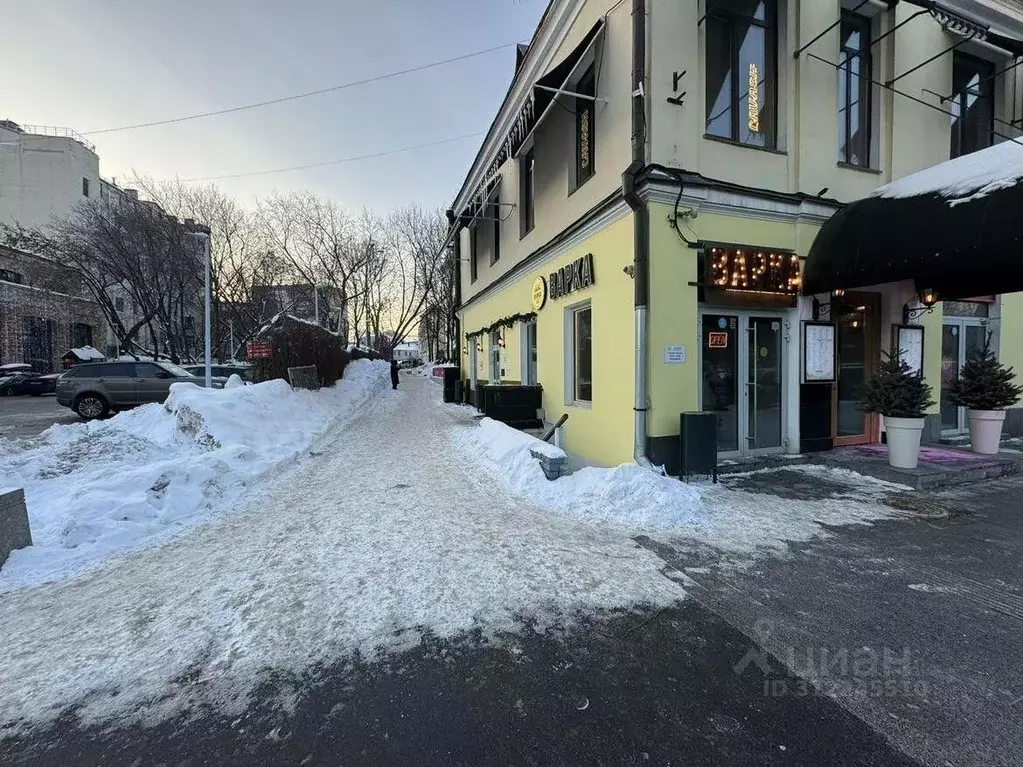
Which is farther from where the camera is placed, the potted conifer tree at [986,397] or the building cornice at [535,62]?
the building cornice at [535,62]

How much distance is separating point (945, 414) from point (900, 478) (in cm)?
454

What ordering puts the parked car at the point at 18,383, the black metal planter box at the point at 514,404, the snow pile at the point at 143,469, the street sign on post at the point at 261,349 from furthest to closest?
the parked car at the point at 18,383
the street sign on post at the point at 261,349
the black metal planter box at the point at 514,404
the snow pile at the point at 143,469

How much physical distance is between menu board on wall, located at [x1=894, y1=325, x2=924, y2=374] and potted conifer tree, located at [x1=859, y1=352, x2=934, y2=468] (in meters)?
1.73

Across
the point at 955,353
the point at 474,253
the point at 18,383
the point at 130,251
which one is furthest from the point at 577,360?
the point at 18,383

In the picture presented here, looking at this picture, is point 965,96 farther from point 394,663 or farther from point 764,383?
point 394,663

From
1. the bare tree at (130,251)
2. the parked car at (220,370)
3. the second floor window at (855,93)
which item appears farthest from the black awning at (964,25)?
the bare tree at (130,251)

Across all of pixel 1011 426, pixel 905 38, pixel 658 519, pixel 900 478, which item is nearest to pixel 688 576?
pixel 658 519

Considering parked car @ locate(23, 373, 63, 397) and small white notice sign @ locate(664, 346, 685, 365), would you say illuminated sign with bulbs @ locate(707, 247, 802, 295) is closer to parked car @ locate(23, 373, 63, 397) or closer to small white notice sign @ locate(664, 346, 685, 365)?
small white notice sign @ locate(664, 346, 685, 365)

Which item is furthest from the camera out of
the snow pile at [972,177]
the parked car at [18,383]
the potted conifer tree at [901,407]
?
the parked car at [18,383]

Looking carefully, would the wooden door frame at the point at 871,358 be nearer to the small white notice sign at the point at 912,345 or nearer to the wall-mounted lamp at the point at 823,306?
the small white notice sign at the point at 912,345

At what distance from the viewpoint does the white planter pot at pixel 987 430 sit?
7.76 meters

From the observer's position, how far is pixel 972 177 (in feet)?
20.2

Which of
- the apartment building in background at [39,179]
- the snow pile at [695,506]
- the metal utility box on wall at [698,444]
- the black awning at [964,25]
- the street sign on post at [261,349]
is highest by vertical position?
the apartment building in background at [39,179]

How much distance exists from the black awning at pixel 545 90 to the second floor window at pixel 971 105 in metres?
7.64
